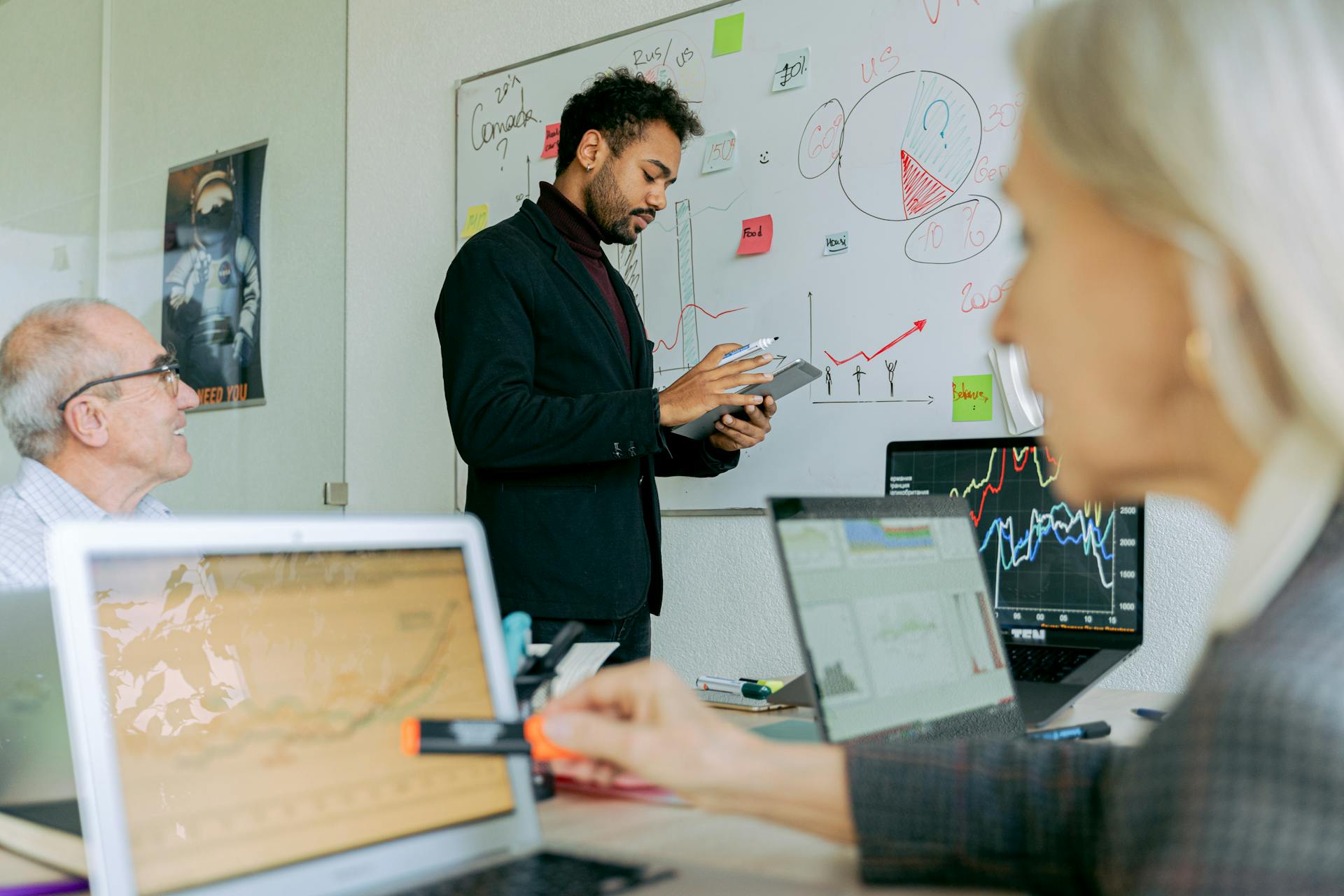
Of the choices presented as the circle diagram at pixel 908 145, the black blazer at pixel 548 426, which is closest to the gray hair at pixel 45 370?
the black blazer at pixel 548 426

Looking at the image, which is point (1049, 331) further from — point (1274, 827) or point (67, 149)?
point (67, 149)

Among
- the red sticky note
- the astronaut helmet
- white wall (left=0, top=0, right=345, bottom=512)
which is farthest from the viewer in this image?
the astronaut helmet

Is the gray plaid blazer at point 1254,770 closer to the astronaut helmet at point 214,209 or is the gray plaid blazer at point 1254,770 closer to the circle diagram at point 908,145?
the circle diagram at point 908,145

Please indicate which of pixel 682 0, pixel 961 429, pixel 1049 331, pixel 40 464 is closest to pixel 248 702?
pixel 1049 331

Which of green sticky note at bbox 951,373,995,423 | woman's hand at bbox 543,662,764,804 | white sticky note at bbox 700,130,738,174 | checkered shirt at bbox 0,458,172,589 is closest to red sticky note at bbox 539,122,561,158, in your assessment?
white sticky note at bbox 700,130,738,174

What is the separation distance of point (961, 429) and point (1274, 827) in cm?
178

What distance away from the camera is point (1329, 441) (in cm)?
48

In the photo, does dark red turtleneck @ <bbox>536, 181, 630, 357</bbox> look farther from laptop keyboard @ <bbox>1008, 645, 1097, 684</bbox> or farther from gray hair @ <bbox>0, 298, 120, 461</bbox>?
laptop keyboard @ <bbox>1008, 645, 1097, 684</bbox>

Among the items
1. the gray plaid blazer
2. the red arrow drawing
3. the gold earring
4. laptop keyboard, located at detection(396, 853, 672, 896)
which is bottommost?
laptop keyboard, located at detection(396, 853, 672, 896)

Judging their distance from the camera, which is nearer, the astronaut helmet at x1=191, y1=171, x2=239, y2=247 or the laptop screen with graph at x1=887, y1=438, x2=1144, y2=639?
the laptop screen with graph at x1=887, y1=438, x2=1144, y2=639

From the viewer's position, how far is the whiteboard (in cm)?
216

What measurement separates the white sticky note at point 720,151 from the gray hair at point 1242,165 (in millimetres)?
1972

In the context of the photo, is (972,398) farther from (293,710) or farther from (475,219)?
(293,710)

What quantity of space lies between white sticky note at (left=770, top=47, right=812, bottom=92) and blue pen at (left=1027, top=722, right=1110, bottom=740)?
5.16 feet
